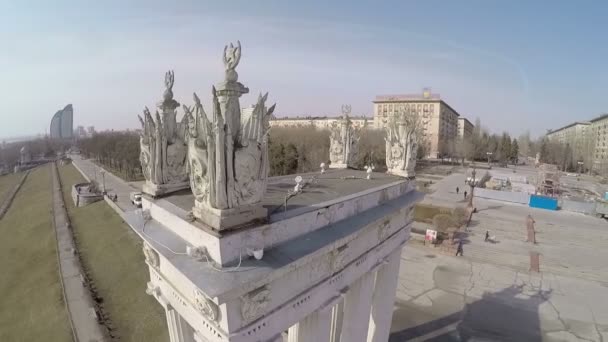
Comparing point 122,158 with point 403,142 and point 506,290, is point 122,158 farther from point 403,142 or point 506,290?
point 506,290

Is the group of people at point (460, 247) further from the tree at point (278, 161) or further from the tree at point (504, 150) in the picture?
the tree at point (504, 150)

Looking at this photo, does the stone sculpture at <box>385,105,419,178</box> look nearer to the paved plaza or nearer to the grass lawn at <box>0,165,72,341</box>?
the paved plaza

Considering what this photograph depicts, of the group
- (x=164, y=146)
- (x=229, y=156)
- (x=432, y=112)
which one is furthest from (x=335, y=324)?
(x=432, y=112)

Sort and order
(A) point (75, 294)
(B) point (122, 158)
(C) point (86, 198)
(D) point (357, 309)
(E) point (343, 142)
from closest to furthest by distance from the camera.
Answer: (D) point (357, 309) < (E) point (343, 142) < (A) point (75, 294) < (C) point (86, 198) < (B) point (122, 158)

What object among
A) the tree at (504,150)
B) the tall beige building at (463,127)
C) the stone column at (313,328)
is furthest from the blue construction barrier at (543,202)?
the tall beige building at (463,127)

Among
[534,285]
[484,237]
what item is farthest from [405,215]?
[484,237]

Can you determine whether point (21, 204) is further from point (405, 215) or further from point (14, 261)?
point (405, 215)
